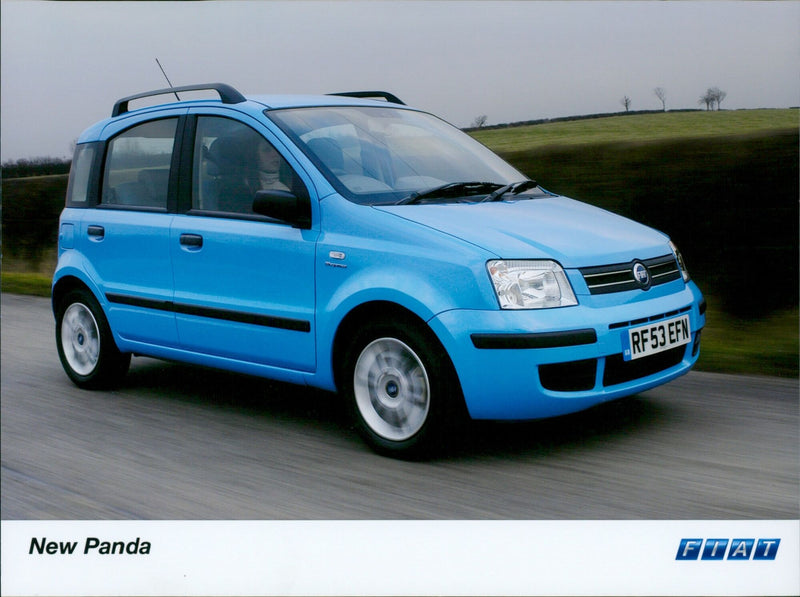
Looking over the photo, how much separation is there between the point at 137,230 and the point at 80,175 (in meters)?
0.92

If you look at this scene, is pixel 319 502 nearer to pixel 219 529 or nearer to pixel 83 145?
pixel 219 529

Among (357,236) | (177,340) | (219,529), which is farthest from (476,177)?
(219,529)

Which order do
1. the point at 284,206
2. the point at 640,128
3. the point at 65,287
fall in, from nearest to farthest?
the point at 284,206, the point at 65,287, the point at 640,128

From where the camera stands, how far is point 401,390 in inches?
179

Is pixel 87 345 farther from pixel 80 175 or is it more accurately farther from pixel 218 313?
pixel 218 313

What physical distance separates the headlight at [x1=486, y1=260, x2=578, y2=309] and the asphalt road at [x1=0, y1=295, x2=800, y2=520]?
700 mm

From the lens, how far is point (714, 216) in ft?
22.2

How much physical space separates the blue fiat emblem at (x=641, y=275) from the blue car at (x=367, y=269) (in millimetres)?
11

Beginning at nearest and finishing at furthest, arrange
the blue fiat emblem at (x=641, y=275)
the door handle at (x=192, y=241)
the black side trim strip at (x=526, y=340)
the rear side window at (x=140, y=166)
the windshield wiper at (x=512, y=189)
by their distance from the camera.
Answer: the black side trim strip at (x=526, y=340)
the blue fiat emblem at (x=641, y=275)
the windshield wiper at (x=512, y=189)
the door handle at (x=192, y=241)
the rear side window at (x=140, y=166)

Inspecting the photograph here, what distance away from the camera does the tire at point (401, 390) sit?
4.37 meters

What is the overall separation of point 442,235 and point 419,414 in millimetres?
759

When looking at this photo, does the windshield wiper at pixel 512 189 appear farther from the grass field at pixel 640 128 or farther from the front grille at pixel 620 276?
the front grille at pixel 620 276

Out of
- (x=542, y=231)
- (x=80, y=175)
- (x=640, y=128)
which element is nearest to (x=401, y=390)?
(x=542, y=231)

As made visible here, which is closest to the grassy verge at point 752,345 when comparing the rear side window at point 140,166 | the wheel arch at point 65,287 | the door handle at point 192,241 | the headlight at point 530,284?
the headlight at point 530,284
